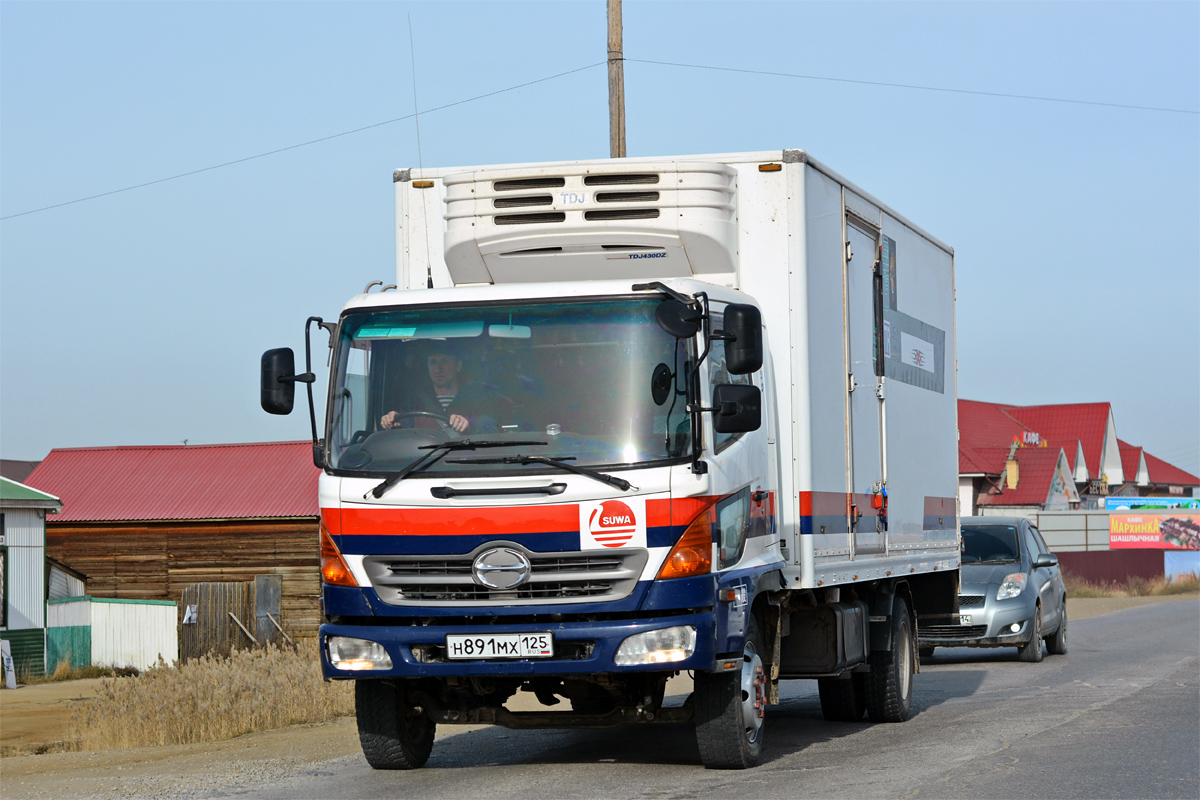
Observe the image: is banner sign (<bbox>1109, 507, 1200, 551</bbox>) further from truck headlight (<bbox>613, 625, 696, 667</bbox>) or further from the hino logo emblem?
the hino logo emblem

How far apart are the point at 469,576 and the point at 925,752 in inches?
141

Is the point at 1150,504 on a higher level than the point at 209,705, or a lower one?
higher

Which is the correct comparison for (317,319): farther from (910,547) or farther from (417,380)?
(910,547)

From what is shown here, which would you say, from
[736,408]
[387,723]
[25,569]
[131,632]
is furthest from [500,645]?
[131,632]

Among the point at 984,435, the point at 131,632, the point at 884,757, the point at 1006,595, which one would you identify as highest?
the point at 984,435

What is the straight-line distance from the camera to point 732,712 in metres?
8.23

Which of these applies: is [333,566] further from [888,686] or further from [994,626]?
[994,626]

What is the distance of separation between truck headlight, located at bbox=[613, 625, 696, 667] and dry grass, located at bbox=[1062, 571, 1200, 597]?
3942 centimetres

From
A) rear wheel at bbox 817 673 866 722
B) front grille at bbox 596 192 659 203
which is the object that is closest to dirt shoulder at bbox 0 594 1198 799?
rear wheel at bbox 817 673 866 722

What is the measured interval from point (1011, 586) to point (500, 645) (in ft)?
37.9

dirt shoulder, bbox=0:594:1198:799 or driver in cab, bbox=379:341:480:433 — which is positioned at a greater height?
driver in cab, bbox=379:341:480:433

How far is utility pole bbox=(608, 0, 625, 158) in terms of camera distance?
1809 centimetres

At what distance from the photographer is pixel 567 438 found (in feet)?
25.1

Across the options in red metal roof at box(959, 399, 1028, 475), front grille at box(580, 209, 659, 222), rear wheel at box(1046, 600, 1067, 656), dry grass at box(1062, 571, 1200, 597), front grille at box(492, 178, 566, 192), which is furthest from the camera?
red metal roof at box(959, 399, 1028, 475)
